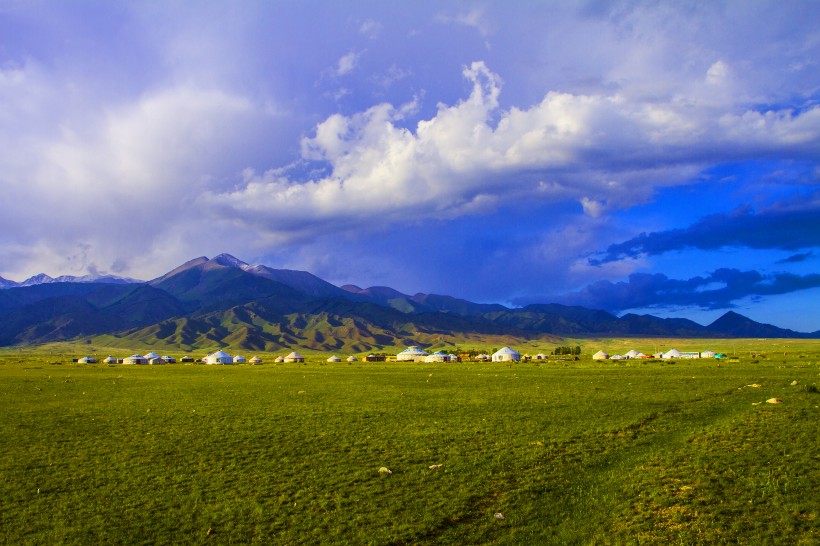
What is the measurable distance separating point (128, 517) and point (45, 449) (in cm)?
1140

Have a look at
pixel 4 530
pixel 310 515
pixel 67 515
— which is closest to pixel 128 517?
pixel 67 515

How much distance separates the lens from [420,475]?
61.1 feet

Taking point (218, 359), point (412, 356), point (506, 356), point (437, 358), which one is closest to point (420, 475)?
point (437, 358)

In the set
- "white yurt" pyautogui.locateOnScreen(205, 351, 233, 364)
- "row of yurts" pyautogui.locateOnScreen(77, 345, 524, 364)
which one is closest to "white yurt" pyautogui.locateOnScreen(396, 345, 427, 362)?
"row of yurts" pyautogui.locateOnScreen(77, 345, 524, 364)

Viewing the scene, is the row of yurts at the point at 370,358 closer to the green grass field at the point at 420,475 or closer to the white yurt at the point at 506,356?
the white yurt at the point at 506,356

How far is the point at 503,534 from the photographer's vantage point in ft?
44.7

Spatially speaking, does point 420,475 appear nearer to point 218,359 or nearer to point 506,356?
point 506,356

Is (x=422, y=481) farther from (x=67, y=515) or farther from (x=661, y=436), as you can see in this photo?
(x=661, y=436)

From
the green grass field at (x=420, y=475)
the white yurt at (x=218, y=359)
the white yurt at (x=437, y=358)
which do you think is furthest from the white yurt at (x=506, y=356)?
the green grass field at (x=420, y=475)

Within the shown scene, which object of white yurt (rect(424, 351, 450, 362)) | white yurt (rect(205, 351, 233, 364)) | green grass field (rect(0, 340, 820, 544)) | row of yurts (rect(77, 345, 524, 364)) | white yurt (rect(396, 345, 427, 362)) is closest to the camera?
green grass field (rect(0, 340, 820, 544))

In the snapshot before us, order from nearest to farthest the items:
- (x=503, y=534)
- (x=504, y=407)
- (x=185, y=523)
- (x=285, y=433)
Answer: (x=503, y=534) < (x=185, y=523) < (x=285, y=433) < (x=504, y=407)

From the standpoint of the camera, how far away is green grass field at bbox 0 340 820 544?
1385 centimetres

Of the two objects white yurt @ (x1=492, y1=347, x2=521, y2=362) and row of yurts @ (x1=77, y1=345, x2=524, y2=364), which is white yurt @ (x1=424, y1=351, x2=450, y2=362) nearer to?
row of yurts @ (x1=77, y1=345, x2=524, y2=364)

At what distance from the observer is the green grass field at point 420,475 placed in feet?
45.4
